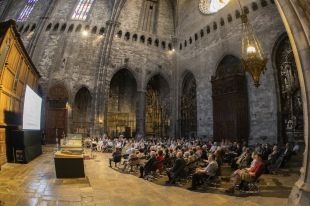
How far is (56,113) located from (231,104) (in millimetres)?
15583

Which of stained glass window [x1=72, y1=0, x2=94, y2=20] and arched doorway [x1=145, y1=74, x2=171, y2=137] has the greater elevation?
stained glass window [x1=72, y1=0, x2=94, y2=20]

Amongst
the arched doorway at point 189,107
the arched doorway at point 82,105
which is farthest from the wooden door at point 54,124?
the arched doorway at point 189,107

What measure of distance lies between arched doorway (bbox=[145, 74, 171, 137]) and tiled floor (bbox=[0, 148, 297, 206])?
17597 millimetres

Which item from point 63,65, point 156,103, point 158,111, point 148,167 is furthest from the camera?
point 156,103

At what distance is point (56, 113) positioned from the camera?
22156mm

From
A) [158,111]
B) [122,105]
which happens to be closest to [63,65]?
[122,105]

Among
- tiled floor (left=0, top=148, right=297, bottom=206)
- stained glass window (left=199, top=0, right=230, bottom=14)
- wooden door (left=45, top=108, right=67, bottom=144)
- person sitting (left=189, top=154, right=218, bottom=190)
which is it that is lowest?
tiled floor (left=0, top=148, right=297, bottom=206)

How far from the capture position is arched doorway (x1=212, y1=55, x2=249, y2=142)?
671 inches

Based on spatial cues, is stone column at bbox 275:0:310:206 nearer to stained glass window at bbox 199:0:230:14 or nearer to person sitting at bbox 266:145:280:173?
person sitting at bbox 266:145:280:173

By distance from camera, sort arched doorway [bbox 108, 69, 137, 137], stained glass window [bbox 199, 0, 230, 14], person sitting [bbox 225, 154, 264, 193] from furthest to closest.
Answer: arched doorway [bbox 108, 69, 137, 137], stained glass window [bbox 199, 0, 230, 14], person sitting [bbox 225, 154, 264, 193]

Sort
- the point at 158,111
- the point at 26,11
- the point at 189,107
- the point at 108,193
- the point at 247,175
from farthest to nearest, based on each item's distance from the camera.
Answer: the point at 158,111, the point at 26,11, the point at 189,107, the point at 247,175, the point at 108,193

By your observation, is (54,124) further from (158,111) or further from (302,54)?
(302,54)

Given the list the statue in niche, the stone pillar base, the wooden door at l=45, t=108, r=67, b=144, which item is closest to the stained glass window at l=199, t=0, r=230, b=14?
the statue in niche

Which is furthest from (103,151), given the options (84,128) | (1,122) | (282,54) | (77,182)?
(282,54)
